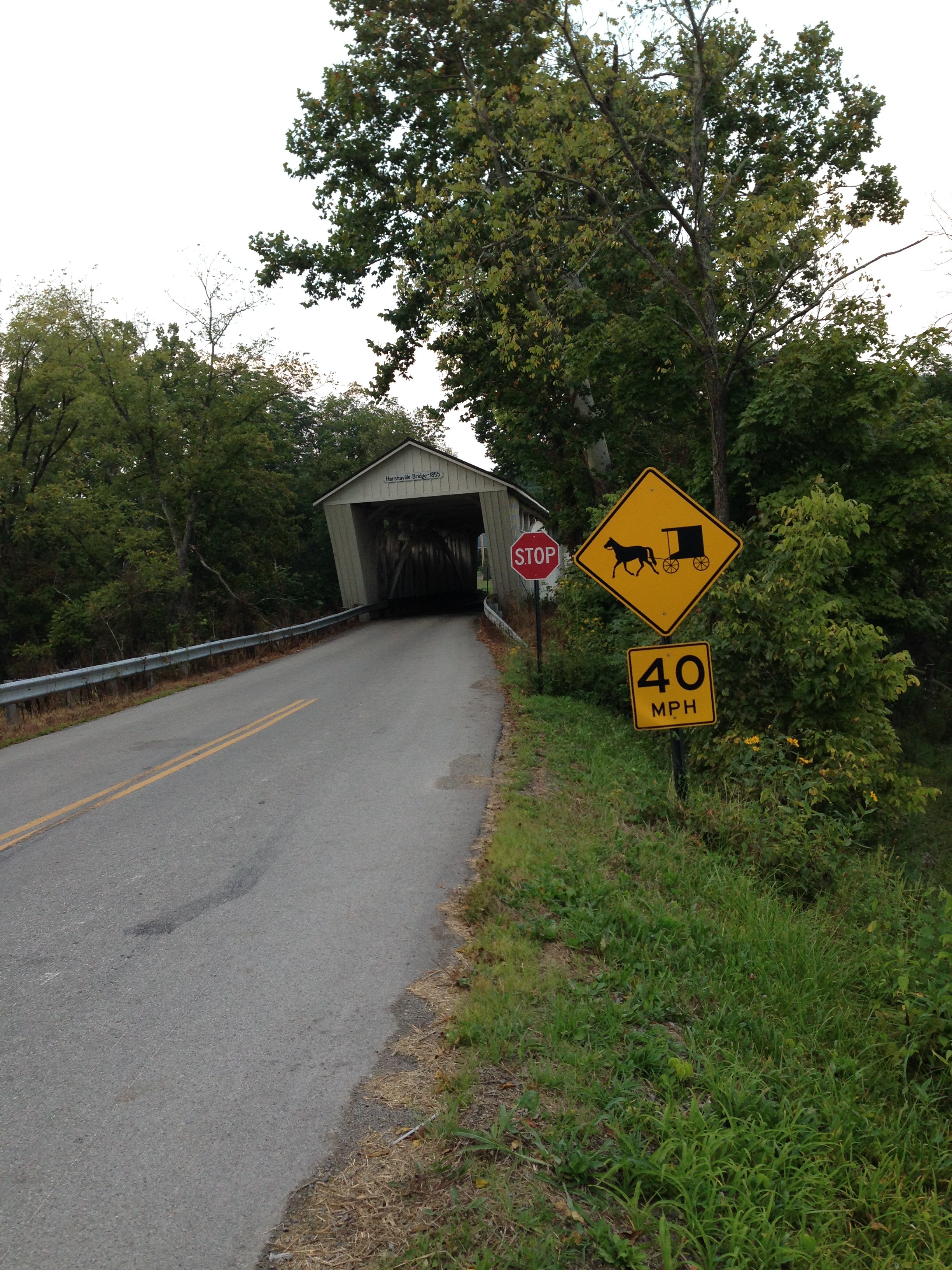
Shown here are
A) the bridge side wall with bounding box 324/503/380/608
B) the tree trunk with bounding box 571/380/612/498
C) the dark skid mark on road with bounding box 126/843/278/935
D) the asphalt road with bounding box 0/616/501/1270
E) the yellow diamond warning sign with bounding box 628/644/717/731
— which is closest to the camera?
the asphalt road with bounding box 0/616/501/1270

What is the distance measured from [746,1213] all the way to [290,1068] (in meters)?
1.88

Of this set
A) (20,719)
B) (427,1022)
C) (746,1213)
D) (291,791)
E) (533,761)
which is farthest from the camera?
(20,719)

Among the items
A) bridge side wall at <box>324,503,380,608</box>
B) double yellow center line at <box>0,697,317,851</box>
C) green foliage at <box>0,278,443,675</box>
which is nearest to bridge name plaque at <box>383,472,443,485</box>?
bridge side wall at <box>324,503,380,608</box>

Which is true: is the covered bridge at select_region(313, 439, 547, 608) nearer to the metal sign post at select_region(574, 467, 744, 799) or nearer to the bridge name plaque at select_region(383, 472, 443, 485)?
the bridge name plaque at select_region(383, 472, 443, 485)

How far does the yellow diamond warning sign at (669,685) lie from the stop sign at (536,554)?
8088 millimetres

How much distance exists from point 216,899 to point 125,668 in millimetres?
12419

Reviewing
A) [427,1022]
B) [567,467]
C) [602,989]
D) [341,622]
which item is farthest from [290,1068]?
[341,622]

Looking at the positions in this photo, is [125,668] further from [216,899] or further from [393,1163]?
[393,1163]

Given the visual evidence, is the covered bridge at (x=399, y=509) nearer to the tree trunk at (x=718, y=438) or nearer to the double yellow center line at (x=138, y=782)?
the tree trunk at (x=718, y=438)

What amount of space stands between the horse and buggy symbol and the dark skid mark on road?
11.2ft

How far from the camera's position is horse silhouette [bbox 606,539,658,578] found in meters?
6.73

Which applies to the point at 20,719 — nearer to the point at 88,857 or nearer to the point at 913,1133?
the point at 88,857

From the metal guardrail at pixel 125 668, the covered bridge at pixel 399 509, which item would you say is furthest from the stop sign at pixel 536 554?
the covered bridge at pixel 399 509

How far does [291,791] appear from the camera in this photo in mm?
8383
